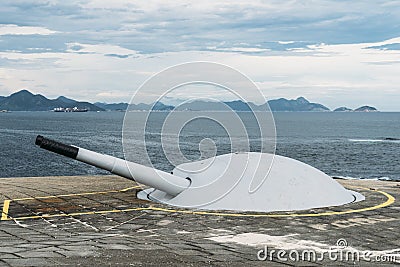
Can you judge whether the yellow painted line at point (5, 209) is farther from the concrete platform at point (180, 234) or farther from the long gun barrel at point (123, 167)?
the long gun barrel at point (123, 167)

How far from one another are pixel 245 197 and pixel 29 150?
209 ft

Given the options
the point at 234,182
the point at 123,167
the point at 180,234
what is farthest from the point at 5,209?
the point at 234,182

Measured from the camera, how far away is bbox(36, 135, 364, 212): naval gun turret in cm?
1412

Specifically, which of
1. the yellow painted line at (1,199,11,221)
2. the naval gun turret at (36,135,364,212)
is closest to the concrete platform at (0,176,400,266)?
the yellow painted line at (1,199,11,221)

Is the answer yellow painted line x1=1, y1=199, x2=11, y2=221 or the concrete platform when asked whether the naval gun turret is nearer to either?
the concrete platform

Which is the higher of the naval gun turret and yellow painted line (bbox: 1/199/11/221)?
the naval gun turret

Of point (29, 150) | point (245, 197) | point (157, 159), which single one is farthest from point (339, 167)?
point (245, 197)

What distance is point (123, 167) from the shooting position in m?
14.3

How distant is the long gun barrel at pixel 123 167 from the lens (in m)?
13.7

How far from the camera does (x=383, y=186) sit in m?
19.8

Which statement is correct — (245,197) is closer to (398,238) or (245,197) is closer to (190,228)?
(190,228)

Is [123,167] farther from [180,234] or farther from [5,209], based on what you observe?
[180,234]

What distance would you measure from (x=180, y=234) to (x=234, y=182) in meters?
3.78

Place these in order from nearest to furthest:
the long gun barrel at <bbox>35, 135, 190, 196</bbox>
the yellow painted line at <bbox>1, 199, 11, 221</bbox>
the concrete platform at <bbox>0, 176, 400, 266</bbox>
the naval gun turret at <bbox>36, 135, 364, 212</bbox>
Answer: the concrete platform at <bbox>0, 176, 400, 266</bbox> → the yellow painted line at <bbox>1, 199, 11, 221</bbox> → the long gun barrel at <bbox>35, 135, 190, 196</bbox> → the naval gun turret at <bbox>36, 135, 364, 212</bbox>
